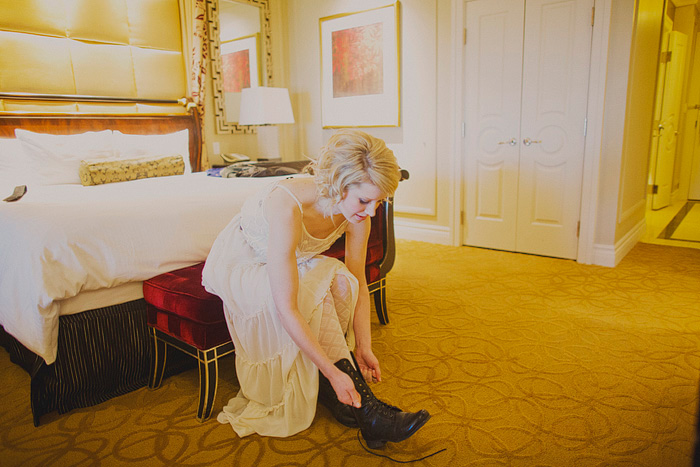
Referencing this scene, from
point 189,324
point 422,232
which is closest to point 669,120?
point 422,232

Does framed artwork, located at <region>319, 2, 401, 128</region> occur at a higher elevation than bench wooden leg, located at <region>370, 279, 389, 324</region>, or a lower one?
higher

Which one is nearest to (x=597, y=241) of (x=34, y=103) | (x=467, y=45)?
(x=467, y=45)

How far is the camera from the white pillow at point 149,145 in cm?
331

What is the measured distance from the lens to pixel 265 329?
5.36 feet

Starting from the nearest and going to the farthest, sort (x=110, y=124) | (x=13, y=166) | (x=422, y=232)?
(x=13, y=166) → (x=110, y=124) → (x=422, y=232)

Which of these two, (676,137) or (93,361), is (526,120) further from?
(676,137)

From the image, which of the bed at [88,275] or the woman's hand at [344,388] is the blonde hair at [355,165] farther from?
the bed at [88,275]

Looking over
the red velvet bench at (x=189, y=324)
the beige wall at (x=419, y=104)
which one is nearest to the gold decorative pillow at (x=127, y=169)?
the red velvet bench at (x=189, y=324)

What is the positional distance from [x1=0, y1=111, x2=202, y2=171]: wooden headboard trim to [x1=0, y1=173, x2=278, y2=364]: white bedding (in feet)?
3.72

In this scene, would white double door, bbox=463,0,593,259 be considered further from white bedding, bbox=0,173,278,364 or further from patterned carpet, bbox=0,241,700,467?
white bedding, bbox=0,173,278,364

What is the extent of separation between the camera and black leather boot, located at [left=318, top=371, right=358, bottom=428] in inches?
66.4

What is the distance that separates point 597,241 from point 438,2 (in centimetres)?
240

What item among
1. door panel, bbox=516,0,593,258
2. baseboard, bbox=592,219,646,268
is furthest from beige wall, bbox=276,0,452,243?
baseboard, bbox=592,219,646,268

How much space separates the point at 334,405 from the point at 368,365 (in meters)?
0.19
